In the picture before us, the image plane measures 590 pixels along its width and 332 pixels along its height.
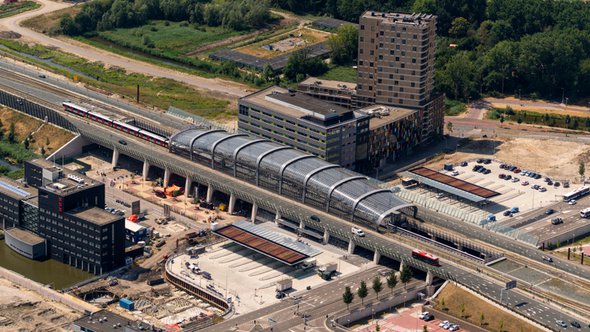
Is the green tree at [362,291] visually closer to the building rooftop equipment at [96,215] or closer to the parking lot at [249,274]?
the parking lot at [249,274]

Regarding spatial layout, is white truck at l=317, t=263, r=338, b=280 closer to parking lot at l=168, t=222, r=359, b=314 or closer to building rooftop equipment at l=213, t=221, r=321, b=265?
parking lot at l=168, t=222, r=359, b=314

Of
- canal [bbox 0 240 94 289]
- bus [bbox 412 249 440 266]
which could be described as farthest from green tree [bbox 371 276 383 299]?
canal [bbox 0 240 94 289]

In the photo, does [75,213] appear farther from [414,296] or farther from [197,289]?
[414,296]

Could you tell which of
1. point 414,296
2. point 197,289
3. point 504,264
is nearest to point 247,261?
point 197,289

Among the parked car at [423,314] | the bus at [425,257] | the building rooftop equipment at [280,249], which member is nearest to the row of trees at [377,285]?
the bus at [425,257]

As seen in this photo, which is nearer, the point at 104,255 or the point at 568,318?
the point at 568,318

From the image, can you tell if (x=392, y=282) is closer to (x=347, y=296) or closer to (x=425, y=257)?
(x=347, y=296)

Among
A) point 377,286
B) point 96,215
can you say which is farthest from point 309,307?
point 96,215
